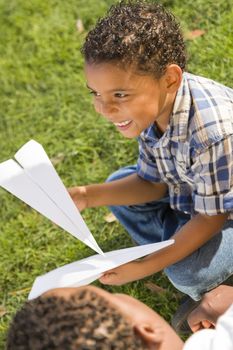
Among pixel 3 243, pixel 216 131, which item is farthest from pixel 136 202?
pixel 3 243

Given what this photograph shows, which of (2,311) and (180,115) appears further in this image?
(2,311)

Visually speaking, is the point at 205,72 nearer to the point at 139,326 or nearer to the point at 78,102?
the point at 78,102

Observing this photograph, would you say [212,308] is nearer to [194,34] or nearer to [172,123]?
[172,123]

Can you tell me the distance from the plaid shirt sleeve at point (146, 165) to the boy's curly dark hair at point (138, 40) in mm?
385

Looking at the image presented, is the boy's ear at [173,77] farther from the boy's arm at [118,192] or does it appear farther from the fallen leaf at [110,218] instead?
the fallen leaf at [110,218]

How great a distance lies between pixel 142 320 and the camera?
1.42 metres

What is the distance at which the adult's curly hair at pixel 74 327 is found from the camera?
1305mm

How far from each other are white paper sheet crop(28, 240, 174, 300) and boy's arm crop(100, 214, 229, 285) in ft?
0.62

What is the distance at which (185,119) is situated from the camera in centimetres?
205

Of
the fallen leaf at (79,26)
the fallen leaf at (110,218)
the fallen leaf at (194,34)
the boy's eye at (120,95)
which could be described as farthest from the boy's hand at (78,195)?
the fallen leaf at (79,26)

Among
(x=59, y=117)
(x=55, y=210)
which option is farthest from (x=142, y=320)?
(x=59, y=117)

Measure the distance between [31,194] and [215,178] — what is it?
1.95ft

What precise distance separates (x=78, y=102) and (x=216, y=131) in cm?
148

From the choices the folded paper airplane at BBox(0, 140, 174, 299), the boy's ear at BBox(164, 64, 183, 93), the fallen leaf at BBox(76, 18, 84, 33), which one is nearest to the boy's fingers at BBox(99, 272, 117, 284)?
the folded paper airplane at BBox(0, 140, 174, 299)
